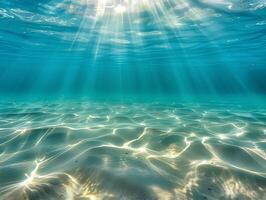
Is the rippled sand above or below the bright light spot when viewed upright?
below

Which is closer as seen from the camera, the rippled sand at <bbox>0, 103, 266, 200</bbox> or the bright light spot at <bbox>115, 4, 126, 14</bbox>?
the rippled sand at <bbox>0, 103, 266, 200</bbox>

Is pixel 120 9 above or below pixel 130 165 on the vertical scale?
above

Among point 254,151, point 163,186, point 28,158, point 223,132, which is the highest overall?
point 163,186

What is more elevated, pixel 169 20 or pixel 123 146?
pixel 169 20

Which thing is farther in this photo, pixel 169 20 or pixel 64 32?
pixel 64 32

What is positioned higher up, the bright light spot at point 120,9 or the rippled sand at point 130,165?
the bright light spot at point 120,9

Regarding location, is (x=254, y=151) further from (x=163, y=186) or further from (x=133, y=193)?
(x=133, y=193)

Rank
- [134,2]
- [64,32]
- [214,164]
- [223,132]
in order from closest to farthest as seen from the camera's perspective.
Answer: [214,164]
[223,132]
[134,2]
[64,32]

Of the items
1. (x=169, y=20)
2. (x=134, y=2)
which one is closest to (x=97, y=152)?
(x=134, y=2)

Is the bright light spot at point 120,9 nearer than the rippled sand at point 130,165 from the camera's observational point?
No

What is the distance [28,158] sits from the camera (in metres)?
4.82

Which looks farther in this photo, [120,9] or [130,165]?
[120,9]

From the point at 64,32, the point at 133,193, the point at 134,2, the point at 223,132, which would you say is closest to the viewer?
the point at 133,193

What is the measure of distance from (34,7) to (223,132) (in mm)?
13909
